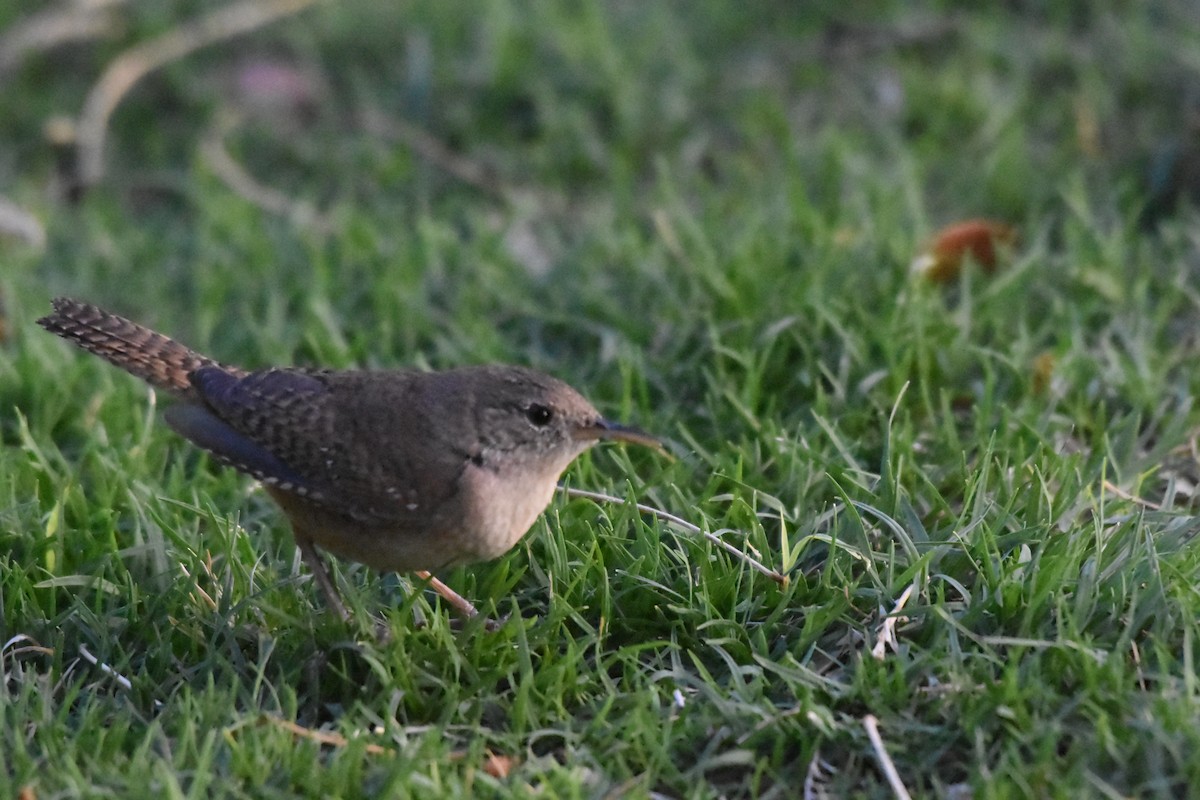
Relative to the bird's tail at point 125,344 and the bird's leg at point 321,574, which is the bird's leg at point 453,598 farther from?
the bird's tail at point 125,344

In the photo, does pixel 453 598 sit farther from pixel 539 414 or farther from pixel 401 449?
pixel 539 414

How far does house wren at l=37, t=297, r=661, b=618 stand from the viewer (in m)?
4.02

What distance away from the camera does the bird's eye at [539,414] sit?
4215 millimetres

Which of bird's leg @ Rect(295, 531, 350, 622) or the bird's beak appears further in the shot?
the bird's beak

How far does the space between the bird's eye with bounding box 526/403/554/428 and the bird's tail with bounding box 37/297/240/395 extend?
3.25 ft

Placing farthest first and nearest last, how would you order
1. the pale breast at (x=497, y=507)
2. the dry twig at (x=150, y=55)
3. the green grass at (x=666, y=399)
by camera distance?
the dry twig at (x=150, y=55) < the pale breast at (x=497, y=507) < the green grass at (x=666, y=399)

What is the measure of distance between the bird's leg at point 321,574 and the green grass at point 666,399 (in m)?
0.05

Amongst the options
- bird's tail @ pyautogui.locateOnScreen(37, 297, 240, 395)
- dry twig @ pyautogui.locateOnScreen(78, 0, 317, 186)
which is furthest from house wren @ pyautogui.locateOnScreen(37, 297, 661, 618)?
dry twig @ pyautogui.locateOnScreen(78, 0, 317, 186)

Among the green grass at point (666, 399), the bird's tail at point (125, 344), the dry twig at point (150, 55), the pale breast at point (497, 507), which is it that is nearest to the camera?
the green grass at point (666, 399)

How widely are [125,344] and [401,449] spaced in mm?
1023

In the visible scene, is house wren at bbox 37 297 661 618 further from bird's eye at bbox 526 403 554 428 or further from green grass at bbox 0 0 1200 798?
green grass at bbox 0 0 1200 798

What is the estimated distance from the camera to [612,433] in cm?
421

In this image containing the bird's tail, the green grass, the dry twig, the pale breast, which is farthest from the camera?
the dry twig

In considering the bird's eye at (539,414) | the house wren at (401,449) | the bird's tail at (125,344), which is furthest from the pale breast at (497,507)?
the bird's tail at (125,344)
